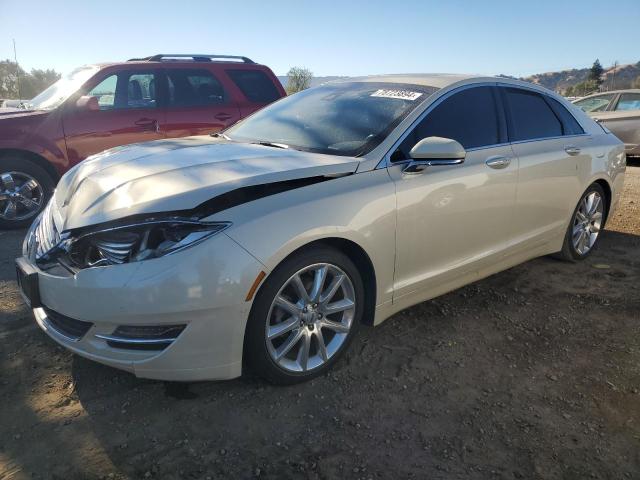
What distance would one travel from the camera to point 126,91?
614cm

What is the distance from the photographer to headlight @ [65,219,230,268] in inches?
92.2

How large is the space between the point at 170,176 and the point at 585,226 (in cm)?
382

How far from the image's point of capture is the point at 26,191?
5656 mm

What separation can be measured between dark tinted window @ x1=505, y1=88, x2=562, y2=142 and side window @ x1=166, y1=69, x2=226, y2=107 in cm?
388

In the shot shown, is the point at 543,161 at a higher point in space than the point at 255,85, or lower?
lower

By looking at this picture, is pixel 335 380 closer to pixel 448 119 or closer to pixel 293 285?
pixel 293 285

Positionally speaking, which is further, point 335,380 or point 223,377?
point 335,380

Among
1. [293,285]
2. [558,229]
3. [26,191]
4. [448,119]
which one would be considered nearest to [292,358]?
[293,285]

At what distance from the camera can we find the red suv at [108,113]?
5.60 metres

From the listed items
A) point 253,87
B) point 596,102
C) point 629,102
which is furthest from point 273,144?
point 596,102

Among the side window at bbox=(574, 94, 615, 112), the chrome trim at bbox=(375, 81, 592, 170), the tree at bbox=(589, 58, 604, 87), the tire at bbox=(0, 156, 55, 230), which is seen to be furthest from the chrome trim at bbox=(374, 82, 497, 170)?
the tree at bbox=(589, 58, 604, 87)

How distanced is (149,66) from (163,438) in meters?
5.11

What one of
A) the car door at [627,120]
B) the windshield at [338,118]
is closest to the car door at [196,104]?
the windshield at [338,118]

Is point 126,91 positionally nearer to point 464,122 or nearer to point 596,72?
point 464,122
